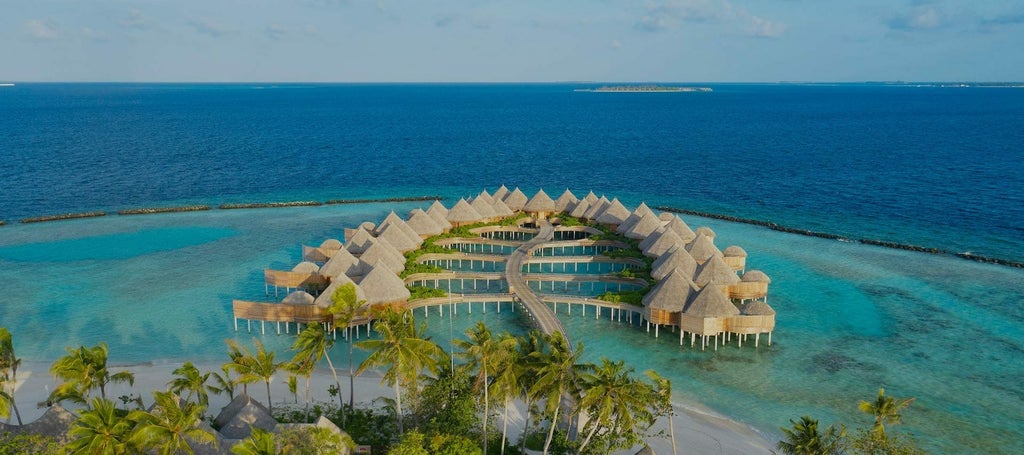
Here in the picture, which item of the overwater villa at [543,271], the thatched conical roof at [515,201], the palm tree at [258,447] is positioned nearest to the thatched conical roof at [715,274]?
the overwater villa at [543,271]

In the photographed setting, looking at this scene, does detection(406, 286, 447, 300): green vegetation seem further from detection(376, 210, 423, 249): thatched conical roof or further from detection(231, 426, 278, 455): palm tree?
detection(231, 426, 278, 455): palm tree

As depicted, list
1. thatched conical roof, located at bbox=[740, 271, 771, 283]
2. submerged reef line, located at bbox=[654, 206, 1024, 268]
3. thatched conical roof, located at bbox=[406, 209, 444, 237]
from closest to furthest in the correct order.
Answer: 1. thatched conical roof, located at bbox=[740, 271, 771, 283]
2. submerged reef line, located at bbox=[654, 206, 1024, 268]
3. thatched conical roof, located at bbox=[406, 209, 444, 237]

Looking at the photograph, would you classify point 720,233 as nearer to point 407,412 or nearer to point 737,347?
point 737,347

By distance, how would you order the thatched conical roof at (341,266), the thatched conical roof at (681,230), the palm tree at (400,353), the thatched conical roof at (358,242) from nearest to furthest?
the palm tree at (400,353) < the thatched conical roof at (341,266) < the thatched conical roof at (358,242) < the thatched conical roof at (681,230)

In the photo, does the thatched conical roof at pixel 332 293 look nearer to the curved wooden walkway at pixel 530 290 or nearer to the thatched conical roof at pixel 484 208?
the curved wooden walkway at pixel 530 290

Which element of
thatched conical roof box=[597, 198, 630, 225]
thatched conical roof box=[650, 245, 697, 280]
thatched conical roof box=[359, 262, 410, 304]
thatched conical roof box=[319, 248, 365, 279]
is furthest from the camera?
thatched conical roof box=[597, 198, 630, 225]

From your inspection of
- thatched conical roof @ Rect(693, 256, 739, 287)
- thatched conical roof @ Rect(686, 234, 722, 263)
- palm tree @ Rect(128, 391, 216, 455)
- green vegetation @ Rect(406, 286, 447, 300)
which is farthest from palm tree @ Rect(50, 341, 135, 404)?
thatched conical roof @ Rect(686, 234, 722, 263)

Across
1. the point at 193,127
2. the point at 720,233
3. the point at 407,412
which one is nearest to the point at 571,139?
the point at 720,233

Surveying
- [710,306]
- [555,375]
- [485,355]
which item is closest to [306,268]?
[485,355]
